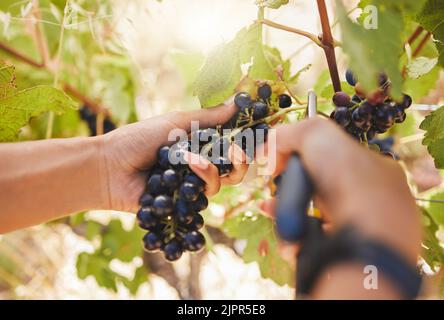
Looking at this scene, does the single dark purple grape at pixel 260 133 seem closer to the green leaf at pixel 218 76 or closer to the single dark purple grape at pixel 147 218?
the green leaf at pixel 218 76

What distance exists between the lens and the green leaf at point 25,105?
961 mm

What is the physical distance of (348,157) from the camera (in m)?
0.49

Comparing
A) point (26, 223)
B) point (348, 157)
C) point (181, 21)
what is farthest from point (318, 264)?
point (181, 21)

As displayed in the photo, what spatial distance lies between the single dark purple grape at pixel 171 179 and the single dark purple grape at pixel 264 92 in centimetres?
21

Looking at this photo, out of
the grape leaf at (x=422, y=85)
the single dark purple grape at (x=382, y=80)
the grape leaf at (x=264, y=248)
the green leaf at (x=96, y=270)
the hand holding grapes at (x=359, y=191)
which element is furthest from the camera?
the green leaf at (x=96, y=270)

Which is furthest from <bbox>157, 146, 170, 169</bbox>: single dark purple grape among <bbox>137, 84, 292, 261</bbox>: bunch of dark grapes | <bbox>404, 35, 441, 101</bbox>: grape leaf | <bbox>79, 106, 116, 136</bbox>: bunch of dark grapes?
<bbox>79, 106, 116, 136</bbox>: bunch of dark grapes

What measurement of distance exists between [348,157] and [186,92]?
110 centimetres

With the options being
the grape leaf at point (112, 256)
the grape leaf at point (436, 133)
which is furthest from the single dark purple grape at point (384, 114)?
the grape leaf at point (112, 256)

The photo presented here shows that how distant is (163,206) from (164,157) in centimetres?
10

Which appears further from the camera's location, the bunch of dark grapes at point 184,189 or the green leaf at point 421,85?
the green leaf at point 421,85

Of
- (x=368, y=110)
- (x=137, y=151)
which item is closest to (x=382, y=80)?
(x=368, y=110)
